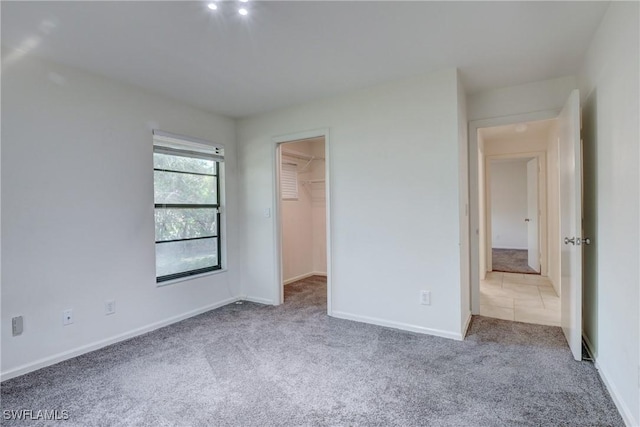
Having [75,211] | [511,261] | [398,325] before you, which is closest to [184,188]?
[75,211]

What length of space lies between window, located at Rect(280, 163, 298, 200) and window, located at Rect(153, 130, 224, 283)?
1.27 meters

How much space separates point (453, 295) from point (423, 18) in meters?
2.17

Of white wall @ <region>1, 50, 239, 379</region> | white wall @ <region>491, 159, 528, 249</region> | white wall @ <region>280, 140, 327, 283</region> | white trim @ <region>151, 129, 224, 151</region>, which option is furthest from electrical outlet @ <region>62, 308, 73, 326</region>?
white wall @ <region>491, 159, 528, 249</region>

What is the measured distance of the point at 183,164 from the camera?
3678 mm

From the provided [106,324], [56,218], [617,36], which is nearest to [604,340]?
[617,36]

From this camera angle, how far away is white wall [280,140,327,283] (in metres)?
5.24

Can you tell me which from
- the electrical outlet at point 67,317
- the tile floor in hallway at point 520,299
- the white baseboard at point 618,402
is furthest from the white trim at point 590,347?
the electrical outlet at point 67,317

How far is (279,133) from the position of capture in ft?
12.8

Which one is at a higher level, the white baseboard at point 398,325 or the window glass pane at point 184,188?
the window glass pane at point 184,188

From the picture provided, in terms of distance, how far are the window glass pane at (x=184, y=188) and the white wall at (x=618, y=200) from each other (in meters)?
3.67

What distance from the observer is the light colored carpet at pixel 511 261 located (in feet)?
19.1

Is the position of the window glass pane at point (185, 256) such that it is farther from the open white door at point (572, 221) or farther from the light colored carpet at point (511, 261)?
the light colored carpet at point (511, 261)

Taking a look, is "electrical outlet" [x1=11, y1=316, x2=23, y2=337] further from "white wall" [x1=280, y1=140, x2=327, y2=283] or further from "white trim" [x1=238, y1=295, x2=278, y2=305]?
"white wall" [x1=280, y1=140, x2=327, y2=283]

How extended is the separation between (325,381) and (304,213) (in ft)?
11.7
